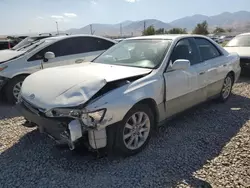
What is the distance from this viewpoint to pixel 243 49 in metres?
8.36

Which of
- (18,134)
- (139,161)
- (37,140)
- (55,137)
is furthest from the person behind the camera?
(18,134)

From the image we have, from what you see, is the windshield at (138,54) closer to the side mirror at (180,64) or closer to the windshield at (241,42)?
the side mirror at (180,64)

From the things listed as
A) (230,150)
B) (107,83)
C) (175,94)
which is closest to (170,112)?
(175,94)

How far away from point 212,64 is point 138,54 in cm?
159

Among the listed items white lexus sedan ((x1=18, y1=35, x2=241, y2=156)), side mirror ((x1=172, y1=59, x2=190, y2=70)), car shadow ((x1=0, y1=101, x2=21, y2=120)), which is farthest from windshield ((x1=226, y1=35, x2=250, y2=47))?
car shadow ((x1=0, y1=101, x2=21, y2=120))

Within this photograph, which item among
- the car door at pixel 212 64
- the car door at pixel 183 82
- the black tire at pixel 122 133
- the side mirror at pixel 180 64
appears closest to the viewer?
the black tire at pixel 122 133

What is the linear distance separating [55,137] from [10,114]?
2603mm

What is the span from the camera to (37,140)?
376 cm

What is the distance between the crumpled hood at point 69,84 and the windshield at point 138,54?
0.79 feet

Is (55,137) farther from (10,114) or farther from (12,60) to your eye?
(12,60)

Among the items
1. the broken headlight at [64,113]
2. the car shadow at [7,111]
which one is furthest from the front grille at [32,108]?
the car shadow at [7,111]

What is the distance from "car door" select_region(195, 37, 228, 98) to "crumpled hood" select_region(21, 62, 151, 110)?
163cm

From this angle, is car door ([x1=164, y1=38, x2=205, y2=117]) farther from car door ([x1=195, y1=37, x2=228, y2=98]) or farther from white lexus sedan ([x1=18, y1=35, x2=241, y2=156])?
car door ([x1=195, y1=37, x2=228, y2=98])

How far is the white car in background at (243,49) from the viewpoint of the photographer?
7.79 meters
